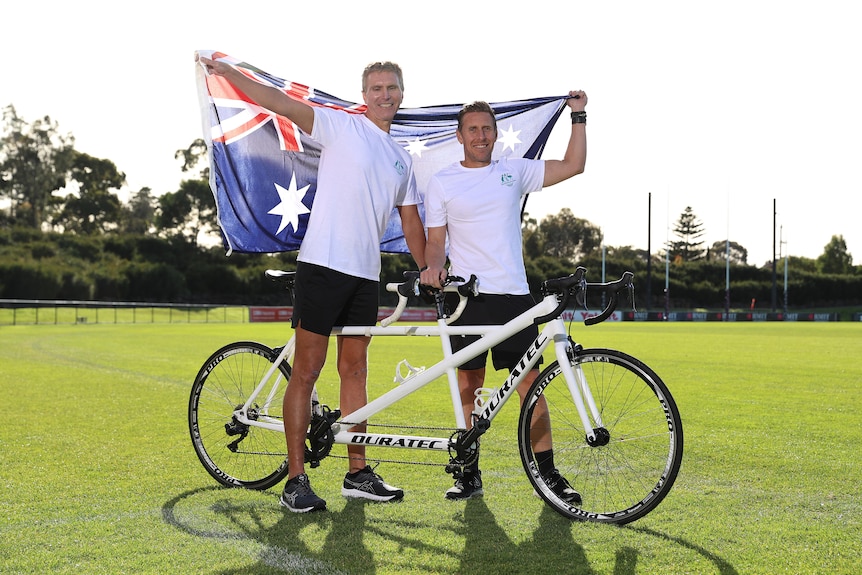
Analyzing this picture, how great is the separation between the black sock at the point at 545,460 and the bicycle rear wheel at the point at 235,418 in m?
1.33

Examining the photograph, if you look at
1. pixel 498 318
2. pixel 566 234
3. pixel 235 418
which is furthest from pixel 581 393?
pixel 566 234

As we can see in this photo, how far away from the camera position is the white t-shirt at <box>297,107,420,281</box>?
4070 millimetres

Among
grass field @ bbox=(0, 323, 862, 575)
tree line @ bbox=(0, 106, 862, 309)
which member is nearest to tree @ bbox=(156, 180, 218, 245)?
tree line @ bbox=(0, 106, 862, 309)

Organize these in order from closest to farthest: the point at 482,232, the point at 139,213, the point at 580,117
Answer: the point at 482,232 < the point at 580,117 < the point at 139,213

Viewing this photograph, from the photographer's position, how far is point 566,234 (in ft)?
298

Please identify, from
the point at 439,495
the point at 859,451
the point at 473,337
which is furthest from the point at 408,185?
the point at 859,451

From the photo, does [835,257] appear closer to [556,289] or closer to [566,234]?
[566,234]

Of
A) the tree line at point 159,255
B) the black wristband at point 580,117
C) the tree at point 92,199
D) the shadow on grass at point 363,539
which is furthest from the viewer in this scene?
the tree at point 92,199

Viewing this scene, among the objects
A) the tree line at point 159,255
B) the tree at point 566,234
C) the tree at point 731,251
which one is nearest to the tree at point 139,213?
the tree line at point 159,255

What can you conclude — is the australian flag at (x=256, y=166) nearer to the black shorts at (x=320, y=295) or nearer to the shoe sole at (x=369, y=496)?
the black shorts at (x=320, y=295)

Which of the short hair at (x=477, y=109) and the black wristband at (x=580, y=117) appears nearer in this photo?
the short hair at (x=477, y=109)

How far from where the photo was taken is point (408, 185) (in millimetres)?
4383

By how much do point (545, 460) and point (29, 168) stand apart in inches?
2802

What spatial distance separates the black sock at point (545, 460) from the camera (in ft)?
13.5
